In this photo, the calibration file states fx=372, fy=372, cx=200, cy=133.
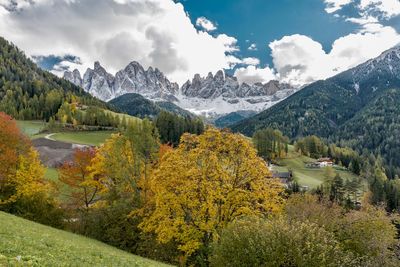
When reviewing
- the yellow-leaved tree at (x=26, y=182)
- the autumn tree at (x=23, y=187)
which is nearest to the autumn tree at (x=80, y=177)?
the autumn tree at (x=23, y=187)

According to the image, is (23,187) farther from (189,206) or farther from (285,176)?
(285,176)

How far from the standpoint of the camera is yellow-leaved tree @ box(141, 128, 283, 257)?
43.8m

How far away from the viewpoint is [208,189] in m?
43.2

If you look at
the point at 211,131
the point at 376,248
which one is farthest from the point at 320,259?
the point at 376,248

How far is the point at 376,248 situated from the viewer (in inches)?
1967

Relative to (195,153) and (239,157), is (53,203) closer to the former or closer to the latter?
(195,153)

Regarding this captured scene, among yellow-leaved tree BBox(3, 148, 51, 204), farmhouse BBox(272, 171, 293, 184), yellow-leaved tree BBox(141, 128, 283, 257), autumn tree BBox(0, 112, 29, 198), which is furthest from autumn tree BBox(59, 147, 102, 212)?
farmhouse BBox(272, 171, 293, 184)

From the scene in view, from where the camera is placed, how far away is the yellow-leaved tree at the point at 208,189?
4378 cm

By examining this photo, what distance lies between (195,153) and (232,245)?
16.7 m

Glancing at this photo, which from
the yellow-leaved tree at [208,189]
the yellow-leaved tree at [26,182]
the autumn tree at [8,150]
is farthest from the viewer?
the autumn tree at [8,150]

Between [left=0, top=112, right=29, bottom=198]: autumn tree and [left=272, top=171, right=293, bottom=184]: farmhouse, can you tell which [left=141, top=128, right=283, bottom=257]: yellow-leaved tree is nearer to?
[left=0, top=112, right=29, bottom=198]: autumn tree

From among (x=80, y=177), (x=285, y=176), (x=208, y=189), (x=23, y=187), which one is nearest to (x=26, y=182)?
(x=23, y=187)

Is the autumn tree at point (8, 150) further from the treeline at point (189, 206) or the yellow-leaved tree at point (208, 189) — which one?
the yellow-leaved tree at point (208, 189)

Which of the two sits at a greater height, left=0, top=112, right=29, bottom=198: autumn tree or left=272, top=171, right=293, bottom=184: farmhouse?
left=0, top=112, right=29, bottom=198: autumn tree
